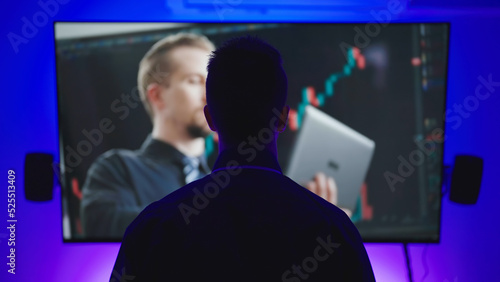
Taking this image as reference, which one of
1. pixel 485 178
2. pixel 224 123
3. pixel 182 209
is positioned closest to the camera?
pixel 182 209

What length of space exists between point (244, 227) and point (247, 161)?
5.6 inches

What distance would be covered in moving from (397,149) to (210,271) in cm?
161

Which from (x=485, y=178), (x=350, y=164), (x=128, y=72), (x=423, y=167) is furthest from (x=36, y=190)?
(x=485, y=178)

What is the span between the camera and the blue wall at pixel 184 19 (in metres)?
2.70

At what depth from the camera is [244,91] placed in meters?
1.23

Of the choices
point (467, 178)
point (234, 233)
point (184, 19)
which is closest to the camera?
point (234, 233)

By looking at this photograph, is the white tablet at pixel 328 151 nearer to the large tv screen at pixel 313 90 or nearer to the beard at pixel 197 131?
the large tv screen at pixel 313 90

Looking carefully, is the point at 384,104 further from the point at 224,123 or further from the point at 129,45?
the point at 224,123

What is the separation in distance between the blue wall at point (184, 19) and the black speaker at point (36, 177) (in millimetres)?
214

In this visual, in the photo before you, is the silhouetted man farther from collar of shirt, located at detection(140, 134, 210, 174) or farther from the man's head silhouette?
collar of shirt, located at detection(140, 134, 210, 174)

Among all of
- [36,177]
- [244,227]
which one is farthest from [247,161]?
[36,177]

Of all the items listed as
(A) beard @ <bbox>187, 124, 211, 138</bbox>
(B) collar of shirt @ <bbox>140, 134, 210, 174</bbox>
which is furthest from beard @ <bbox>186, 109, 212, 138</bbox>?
(B) collar of shirt @ <bbox>140, 134, 210, 174</bbox>

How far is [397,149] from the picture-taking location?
8.38 feet

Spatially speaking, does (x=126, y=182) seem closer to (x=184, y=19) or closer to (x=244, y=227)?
(x=184, y=19)
